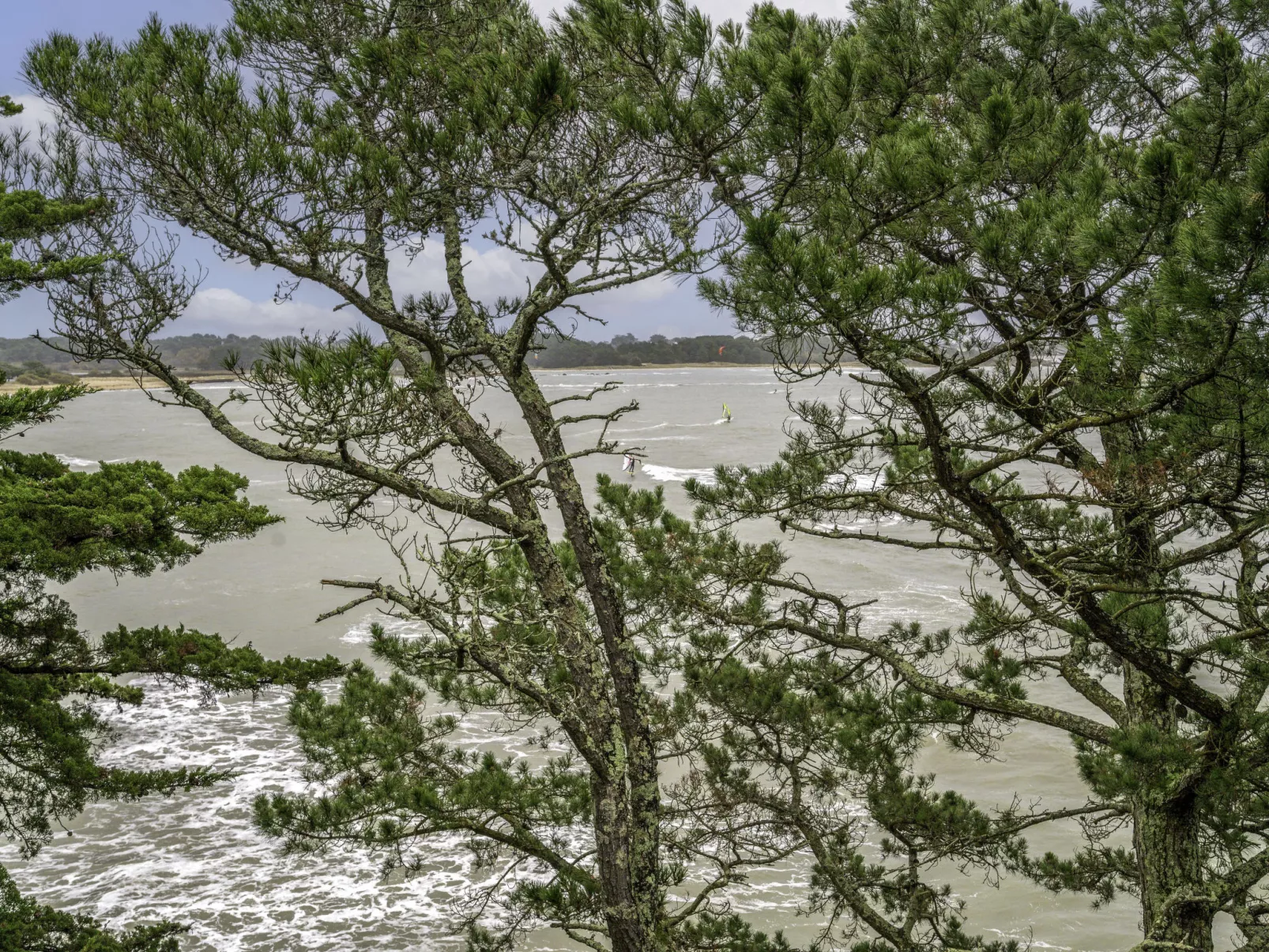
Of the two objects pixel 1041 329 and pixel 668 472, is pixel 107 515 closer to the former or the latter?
pixel 1041 329

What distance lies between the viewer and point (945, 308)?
284 cm

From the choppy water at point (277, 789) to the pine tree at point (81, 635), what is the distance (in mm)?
2208

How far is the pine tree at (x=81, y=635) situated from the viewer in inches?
186

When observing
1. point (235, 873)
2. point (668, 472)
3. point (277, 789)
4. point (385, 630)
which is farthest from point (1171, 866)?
point (668, 472)

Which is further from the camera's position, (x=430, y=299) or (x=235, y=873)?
(x=235, y=873)

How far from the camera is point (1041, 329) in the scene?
300cm

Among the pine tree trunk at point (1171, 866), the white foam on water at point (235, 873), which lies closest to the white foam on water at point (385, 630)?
the white foam on water at point (235, 873)

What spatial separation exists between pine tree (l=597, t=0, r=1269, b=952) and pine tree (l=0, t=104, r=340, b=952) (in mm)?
2997

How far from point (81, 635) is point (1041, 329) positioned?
569 cm

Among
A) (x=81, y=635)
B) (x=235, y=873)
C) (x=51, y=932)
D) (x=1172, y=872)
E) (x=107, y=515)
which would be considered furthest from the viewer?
(x=235, y=873)

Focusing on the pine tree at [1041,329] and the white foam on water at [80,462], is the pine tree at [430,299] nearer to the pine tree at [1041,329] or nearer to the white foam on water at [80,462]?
the pine tree at [1041,329]

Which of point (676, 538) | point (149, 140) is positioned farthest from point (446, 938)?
point (149, 140)

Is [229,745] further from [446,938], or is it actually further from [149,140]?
[149,140]

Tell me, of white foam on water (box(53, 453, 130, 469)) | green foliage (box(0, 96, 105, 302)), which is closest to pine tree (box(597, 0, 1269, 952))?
green foliage (box(0, 96, 105, 302))
